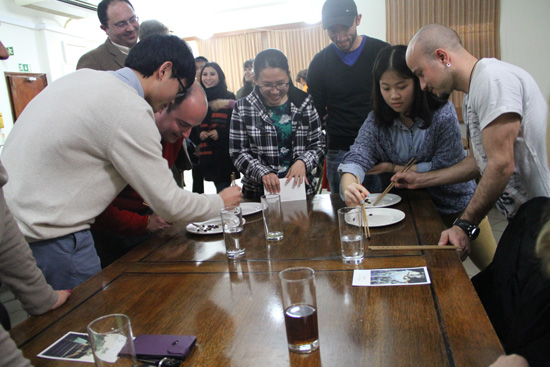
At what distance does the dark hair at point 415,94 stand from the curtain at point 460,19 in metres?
4.72

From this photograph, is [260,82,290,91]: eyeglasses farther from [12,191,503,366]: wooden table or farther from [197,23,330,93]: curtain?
[197,23,330,93]: curtain

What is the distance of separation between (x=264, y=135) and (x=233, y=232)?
102 cm

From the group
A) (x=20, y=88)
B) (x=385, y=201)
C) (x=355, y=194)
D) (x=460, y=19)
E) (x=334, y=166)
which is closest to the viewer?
(x=355, y=194)

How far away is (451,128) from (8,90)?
695 centimetres

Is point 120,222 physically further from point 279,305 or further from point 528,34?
point 528,34

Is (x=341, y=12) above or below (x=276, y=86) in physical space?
above

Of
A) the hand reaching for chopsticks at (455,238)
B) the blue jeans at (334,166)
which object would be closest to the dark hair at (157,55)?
the hand reaching for chopsticks at (455,238)

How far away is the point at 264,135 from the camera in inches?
90.4

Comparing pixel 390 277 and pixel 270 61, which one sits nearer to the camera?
pixel 390 277

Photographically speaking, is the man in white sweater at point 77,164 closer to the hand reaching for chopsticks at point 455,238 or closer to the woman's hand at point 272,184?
the woman's hand at point 272,184

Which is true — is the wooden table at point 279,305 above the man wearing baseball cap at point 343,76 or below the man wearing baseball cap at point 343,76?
below

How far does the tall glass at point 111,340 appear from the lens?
76 cm

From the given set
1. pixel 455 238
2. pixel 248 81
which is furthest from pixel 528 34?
pixel 455 238

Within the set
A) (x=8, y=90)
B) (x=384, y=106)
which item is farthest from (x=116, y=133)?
(x=8, y=90)
